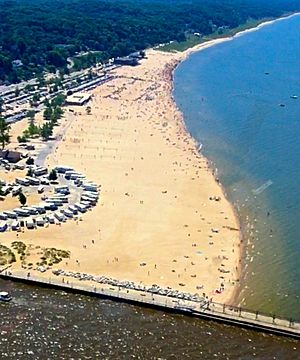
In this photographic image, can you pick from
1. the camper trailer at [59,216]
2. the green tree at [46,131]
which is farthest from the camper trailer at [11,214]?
the green tree at [46,131]

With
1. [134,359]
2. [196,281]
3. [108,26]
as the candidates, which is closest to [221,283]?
[196,281]

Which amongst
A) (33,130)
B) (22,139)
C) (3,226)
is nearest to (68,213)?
(3,226)

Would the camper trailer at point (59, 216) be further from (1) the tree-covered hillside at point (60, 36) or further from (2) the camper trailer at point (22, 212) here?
(1) the tree-covered hillside at point (60, 36)

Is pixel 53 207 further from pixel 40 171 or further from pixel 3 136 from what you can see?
pixel 3 136

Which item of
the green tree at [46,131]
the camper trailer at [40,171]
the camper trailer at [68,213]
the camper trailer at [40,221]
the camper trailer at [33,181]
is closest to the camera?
the camper trailer at [40,221]

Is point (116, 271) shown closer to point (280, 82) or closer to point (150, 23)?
point (280, 82)
